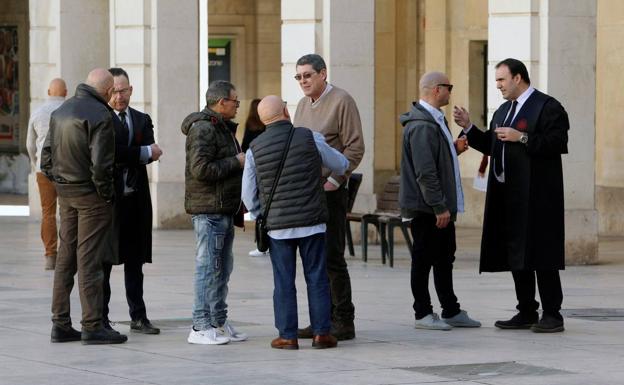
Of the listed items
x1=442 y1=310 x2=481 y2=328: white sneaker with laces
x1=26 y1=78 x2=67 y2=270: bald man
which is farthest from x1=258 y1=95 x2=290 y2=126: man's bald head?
x1=26 y1=78 x2=67 y2=270: bald man

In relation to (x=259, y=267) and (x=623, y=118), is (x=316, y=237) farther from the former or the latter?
(x=623, y=118)

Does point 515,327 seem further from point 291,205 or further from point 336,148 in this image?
point 291,205

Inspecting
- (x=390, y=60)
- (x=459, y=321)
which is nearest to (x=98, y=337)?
(x=459, y=321)

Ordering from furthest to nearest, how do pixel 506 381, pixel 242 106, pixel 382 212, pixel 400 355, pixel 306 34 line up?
pixel 242 106, pixel 306 34, pixel 382 212, pixel 400 355, pixel 506 381

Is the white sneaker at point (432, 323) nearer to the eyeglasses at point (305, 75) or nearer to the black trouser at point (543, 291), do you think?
the black trouser at point (543, 291)

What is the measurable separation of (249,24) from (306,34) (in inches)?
423

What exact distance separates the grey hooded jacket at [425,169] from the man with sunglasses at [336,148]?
0.55 m

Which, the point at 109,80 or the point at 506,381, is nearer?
the point at 506,381

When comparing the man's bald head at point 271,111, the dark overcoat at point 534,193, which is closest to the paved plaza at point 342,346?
the dark overcoat at point 534,193

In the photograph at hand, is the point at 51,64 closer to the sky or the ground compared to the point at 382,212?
closer to the sky

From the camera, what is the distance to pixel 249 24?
1212 inches

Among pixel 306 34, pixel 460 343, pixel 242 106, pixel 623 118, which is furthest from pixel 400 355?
pixel 242 106

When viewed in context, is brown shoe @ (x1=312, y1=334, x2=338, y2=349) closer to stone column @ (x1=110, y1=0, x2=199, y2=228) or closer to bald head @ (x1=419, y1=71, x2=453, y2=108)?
bald head @ (x1=419, y1=71, x2=453, y2=108)

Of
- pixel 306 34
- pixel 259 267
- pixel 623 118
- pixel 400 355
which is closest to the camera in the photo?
pixel 400 355
